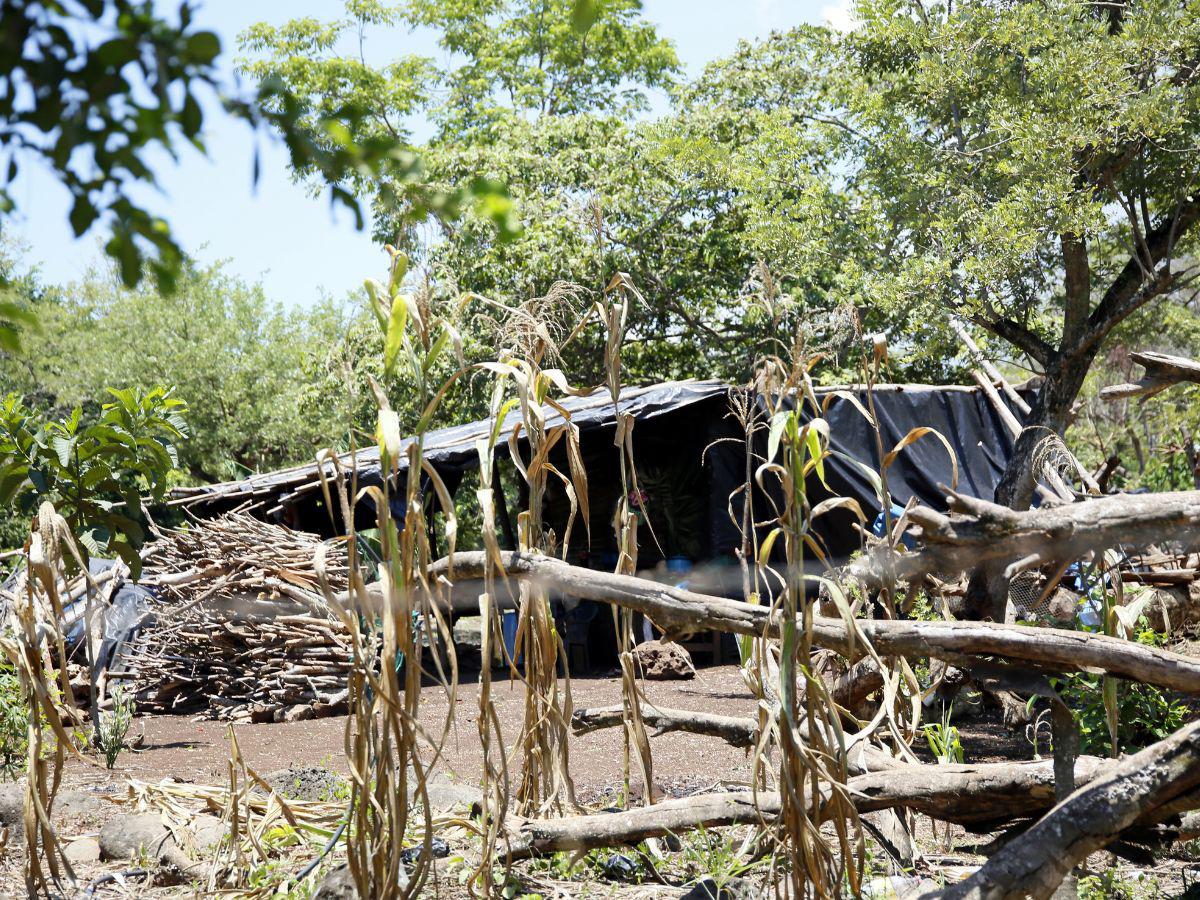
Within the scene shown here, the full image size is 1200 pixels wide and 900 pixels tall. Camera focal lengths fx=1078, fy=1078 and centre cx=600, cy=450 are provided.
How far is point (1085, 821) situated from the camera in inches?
92.7

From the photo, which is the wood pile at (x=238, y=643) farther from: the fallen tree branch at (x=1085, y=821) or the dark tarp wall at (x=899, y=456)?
the fallen tree branch at (x=1085, y=821)

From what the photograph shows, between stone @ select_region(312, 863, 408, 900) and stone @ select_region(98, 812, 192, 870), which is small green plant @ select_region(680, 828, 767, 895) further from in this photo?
stone @ select_region(98, 812, 192, 870)

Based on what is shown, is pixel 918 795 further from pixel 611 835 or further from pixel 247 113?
pixel 247 113

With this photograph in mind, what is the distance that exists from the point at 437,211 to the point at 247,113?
9.2 inches

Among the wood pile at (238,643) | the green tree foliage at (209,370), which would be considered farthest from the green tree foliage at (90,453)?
the green tree foliage at (209,370)

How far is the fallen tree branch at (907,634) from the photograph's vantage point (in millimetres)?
2514

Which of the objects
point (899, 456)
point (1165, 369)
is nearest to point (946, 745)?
point (1165, 369)

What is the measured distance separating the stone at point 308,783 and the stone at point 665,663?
3.82m

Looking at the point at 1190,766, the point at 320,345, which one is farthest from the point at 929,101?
the point at 320,345

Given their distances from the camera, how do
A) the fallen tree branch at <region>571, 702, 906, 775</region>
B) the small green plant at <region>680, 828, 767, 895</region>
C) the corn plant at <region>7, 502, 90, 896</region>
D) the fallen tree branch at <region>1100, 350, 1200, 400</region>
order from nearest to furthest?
the corn plant at <region>7, 502, 90, 896</region> → the small green plant at <region>680, 828, 767, 895</region> → the fallen tree branch at <region>1100, 350, 1200, 400</region> → the fallen tree branch at <region>571, 702, 906, 775</region>

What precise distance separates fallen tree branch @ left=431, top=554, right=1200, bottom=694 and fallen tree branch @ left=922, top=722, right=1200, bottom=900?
0.18m

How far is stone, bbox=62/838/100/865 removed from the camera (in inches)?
150

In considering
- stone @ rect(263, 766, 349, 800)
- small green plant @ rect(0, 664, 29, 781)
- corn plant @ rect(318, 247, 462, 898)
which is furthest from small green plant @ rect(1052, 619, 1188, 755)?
small green plant @ rect(0, 664, 29, 781)

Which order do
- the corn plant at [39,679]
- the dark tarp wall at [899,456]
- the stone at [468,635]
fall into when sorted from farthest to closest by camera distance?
the stone at [468,635] → the dark tarp wall at [899,456] → the corn plant at [39,679]
